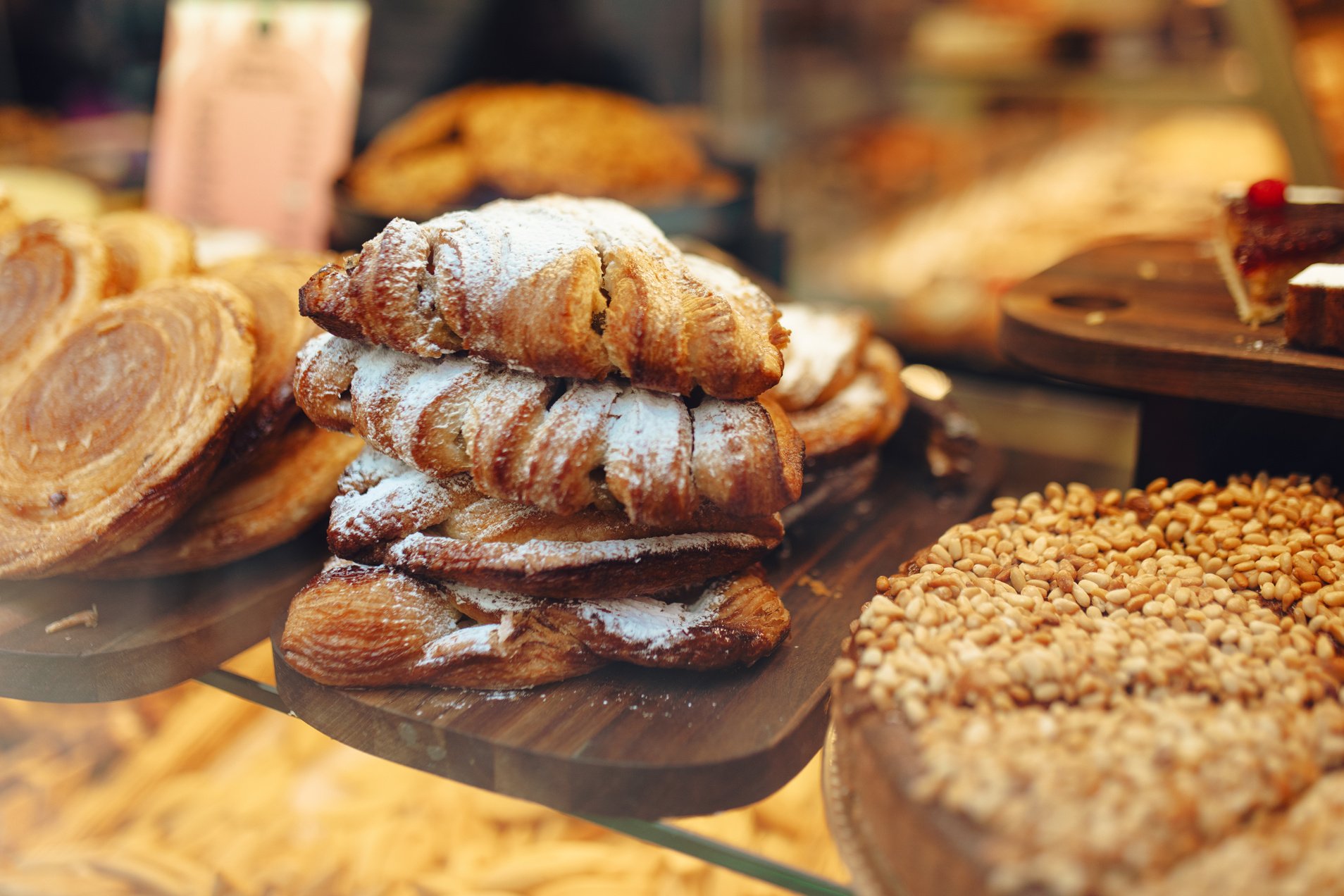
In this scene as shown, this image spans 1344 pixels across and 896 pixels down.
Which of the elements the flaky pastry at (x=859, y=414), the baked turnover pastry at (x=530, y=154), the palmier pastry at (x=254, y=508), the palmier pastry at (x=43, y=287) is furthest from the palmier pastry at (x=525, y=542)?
the baked turnover pastry at (x=530, y=154)

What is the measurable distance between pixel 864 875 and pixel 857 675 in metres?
0.22

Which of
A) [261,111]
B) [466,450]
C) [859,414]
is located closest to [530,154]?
[261,111]

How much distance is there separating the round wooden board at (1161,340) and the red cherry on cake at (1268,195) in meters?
0.16

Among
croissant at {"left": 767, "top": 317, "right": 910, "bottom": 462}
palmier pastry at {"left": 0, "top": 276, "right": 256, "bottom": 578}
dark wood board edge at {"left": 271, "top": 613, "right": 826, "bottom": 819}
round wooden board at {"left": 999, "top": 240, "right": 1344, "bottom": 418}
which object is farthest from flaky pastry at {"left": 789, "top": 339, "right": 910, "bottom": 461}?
palmier pastry at {"left": 0, "top": 276, "right": 256, "bottom": 578}

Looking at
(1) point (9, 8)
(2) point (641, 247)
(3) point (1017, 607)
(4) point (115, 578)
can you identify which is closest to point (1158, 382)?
Result: (3) point (1017, 607)

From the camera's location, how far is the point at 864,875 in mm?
1121

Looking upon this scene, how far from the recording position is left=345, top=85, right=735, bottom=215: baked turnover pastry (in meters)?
2.69

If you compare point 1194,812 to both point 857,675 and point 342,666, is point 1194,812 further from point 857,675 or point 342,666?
point 342,666

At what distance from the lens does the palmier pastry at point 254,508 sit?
1.60 m

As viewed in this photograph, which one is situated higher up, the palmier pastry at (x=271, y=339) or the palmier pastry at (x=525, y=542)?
the palmier pastry at (x=271, y=339)


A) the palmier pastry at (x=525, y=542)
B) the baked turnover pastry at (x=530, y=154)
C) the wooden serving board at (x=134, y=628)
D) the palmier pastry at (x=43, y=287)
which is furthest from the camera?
the baked turnover pastry at (x=530, y=154)

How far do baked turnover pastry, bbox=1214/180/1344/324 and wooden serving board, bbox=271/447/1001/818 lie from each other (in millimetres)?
944

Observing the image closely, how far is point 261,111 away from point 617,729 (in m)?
2.29

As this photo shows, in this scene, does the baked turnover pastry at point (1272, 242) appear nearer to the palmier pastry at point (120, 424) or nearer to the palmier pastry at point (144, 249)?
the palmier pastry at point (120, 424)
